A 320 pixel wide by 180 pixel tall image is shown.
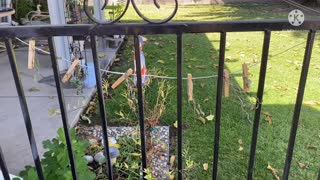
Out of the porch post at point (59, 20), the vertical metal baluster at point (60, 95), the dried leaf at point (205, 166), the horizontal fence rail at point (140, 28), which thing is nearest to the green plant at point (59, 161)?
the vertical metal baluster at point (60, 95)

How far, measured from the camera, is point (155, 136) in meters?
2.32

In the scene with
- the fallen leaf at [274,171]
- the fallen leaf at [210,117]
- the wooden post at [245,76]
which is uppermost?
the wooden post at [245,76]

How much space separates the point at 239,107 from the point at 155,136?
0.95 m

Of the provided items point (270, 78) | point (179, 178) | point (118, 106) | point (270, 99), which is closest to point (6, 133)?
point (118, 106)

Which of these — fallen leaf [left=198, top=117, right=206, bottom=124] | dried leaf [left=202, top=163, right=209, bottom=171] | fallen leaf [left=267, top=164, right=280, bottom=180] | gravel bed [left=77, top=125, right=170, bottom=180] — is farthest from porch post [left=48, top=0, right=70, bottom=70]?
fallen leaf [left=267, top=164, right=280, bottom=180]

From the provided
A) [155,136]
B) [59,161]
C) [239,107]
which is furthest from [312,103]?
[59,161]

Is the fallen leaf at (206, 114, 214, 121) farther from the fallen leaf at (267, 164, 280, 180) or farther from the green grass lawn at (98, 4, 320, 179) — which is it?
the fallen leaf at (267, 164, 280, 180)

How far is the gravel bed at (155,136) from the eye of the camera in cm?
198

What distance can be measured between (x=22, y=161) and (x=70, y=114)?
0.70 m

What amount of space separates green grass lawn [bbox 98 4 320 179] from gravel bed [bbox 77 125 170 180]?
0.15 metres

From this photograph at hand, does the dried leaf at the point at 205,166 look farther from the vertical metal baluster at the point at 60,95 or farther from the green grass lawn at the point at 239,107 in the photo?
the vertical metal baluster at the point at 60,95

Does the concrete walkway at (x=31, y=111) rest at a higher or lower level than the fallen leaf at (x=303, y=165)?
higher

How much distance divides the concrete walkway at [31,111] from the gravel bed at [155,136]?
177 millimetres

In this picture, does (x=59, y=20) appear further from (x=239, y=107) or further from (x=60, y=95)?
(x=60, y=95)
